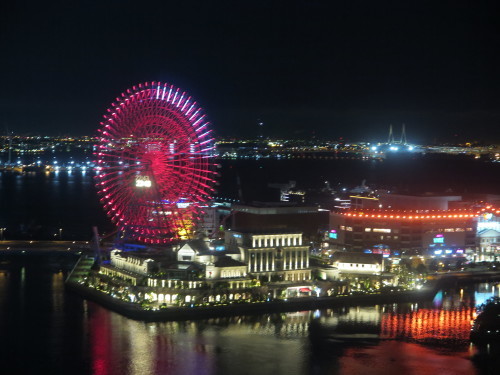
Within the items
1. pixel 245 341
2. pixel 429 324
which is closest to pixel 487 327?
pixel 429 324

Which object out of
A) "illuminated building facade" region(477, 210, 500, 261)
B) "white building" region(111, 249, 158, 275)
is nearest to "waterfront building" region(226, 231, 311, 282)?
"white building" region(111, 249, 158, 275)

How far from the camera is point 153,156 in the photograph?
52.9 ft

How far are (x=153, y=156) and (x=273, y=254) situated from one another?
9.12 ft

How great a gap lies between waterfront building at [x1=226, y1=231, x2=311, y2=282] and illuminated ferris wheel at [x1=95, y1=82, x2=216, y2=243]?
1421 millimetres

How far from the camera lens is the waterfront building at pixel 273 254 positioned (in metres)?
15.5

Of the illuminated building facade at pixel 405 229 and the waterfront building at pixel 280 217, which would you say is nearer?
the illuminated building facade at pixel 405 229

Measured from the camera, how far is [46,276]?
17156 mm

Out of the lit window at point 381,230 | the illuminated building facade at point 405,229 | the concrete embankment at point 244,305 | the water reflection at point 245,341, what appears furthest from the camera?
the lit window at point 381,230

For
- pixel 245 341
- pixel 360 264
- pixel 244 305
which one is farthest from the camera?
pixel 360 264

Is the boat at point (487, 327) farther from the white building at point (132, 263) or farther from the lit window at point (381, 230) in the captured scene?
the lit window at point (381, 230)

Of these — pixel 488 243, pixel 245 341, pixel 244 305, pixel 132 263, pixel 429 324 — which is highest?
pixel 488 243

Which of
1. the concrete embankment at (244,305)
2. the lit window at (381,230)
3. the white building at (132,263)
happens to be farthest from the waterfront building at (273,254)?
the lit window at (381,230)

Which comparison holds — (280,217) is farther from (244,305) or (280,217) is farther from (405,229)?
(244,305)

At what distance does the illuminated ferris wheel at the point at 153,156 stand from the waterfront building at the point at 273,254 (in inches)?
55.9
